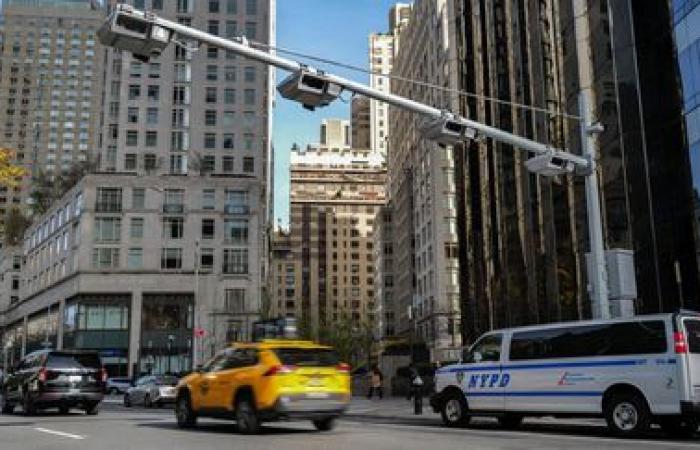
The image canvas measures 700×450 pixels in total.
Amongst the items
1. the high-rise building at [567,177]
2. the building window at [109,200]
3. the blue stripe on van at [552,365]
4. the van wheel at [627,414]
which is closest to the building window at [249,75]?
the building window at [109,200]

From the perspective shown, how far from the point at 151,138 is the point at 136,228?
51.8 ft

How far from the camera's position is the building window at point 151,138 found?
99250mm

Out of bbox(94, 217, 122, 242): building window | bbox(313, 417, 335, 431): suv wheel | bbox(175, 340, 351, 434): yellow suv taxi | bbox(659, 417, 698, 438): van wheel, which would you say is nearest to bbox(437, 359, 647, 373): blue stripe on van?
bbox(659, 417, 698, 438): van wheel

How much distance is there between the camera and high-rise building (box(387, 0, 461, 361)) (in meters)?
94.1

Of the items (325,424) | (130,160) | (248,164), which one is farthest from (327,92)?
(130,160)

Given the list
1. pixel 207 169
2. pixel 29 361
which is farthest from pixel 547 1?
pixel 207 169

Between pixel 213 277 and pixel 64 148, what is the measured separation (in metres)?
83.0

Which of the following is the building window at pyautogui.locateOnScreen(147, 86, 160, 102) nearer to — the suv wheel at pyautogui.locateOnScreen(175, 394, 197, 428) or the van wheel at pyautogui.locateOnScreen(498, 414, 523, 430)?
the suv wheel at pyautogui.locateOnScreen(175, 394, 197, 428)

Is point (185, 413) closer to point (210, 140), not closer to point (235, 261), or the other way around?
point (235, 261)

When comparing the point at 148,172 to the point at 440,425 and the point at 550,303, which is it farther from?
the point at 440,425

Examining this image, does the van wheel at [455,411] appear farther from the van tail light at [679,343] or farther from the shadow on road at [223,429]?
the van tail light at [679,343]

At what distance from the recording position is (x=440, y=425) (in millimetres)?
19750

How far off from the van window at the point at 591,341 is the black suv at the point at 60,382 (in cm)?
1276

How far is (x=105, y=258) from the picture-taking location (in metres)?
86.5
